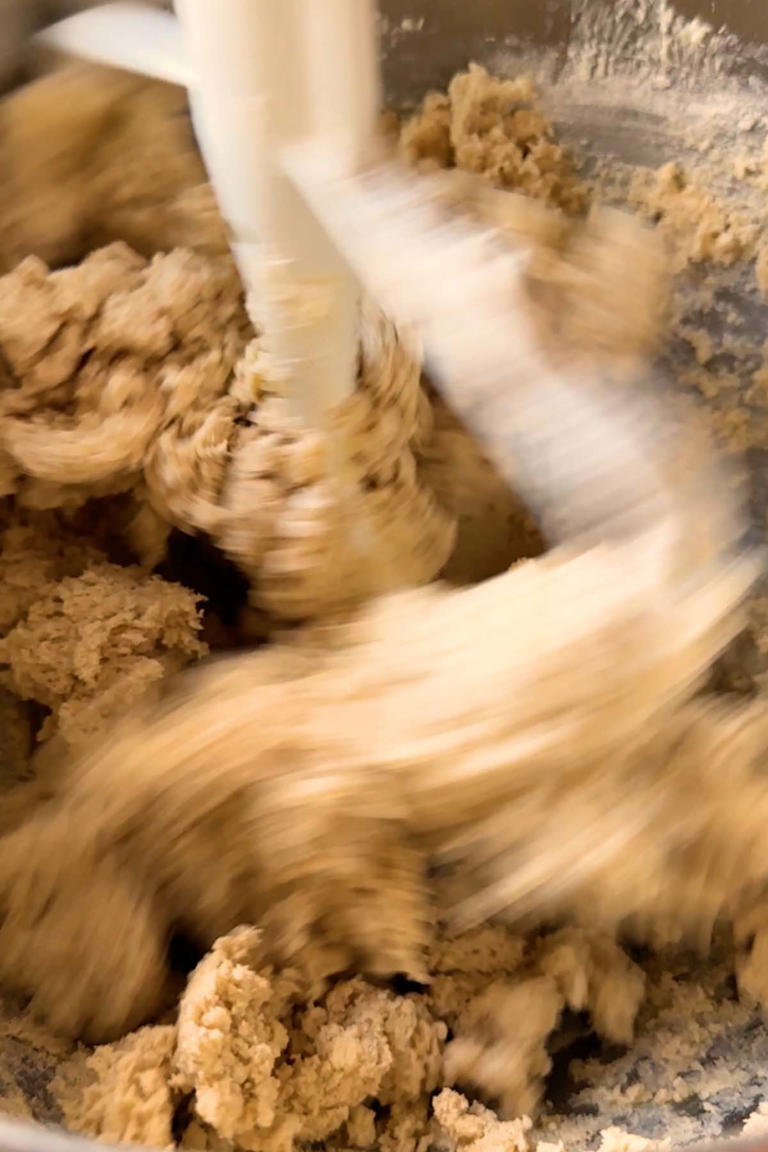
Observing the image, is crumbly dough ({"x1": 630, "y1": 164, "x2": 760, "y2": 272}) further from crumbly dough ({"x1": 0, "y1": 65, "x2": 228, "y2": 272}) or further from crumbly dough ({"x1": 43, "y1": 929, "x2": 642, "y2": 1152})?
crumbly dough ({"x1": 43, "y1": 929, "x2": 642, "y2": 1152})

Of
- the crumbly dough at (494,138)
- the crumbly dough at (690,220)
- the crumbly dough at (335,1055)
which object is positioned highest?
the crumbly dough at (494,138)

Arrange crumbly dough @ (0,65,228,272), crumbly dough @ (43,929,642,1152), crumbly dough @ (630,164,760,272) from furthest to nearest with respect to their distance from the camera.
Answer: crumbly dough @ (630,164,760,272), crumbly dough @ (0,65,228,272), crumbly dough @ (43,929,642,1152)

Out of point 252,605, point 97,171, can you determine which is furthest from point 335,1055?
point 97,171

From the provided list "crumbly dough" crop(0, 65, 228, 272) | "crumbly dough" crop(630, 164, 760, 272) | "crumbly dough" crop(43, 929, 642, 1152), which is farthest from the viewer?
"crumbly dough" crop(630, 164, 760, 272)

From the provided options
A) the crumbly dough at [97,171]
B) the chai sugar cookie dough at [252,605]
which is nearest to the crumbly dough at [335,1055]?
the chai sugar cookie dough at [252,605]

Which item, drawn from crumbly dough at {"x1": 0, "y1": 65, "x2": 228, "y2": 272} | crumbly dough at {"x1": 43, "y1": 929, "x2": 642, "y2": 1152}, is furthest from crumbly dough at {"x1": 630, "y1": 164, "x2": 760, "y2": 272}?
crumbly dough at {"x1": 43, "y1": 929, "x2": 642, "y2": 1152}

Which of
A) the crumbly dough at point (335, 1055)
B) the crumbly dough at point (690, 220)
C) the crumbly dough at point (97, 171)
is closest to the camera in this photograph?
the crumbly dough at point (335, 1055)

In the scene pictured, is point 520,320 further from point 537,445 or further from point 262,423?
point 262,423

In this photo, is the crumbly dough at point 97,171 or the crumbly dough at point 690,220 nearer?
the crumbly dough at point 97,171

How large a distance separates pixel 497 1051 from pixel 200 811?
256 millimetres

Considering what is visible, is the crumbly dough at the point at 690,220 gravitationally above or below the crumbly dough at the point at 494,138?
below

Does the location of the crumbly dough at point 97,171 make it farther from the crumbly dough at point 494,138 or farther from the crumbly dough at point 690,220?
the crumbly dough at point 690,220

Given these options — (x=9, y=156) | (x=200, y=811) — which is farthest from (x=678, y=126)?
(x=200, y=811)

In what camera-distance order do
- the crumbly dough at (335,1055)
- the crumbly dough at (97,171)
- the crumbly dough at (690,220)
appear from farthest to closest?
the crumbly dough at (690,220) < the crumbly dough at (97,171) < the crumbly dough at (335,1055)
